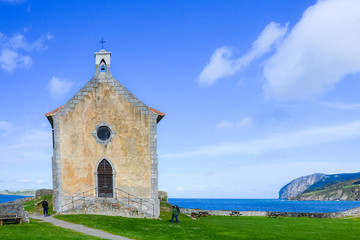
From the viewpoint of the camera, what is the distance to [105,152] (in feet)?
104

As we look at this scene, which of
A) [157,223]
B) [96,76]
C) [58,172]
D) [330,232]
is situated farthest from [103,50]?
[330,232]

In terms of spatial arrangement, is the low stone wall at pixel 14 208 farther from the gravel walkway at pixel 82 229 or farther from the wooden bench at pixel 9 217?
the gravel walkway at pixel 82 229

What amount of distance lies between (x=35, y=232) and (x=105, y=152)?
11.8 m

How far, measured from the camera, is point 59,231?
70.6 ft

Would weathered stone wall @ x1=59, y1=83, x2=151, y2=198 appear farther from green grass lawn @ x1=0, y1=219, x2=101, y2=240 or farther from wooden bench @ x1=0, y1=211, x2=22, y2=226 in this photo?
green grass lawn @ x1=0, y1=219, x2=101, y2=240

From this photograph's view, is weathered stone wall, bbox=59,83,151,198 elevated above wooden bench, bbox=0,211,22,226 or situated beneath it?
elevated above

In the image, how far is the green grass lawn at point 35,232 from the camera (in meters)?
18.6

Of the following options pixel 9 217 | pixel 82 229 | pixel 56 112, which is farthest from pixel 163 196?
pixel 9 217

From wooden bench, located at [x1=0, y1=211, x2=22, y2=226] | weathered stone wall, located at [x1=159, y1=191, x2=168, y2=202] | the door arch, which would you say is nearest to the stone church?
the door arch

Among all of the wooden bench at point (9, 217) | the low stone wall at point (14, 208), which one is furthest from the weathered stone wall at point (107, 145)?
the wooden bench at point (9, 217)

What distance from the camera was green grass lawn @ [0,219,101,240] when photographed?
1858 centimetres

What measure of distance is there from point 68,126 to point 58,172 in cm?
390

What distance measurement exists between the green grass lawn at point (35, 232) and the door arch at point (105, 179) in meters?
7.25

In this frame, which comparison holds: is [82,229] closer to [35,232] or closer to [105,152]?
[35,232]
